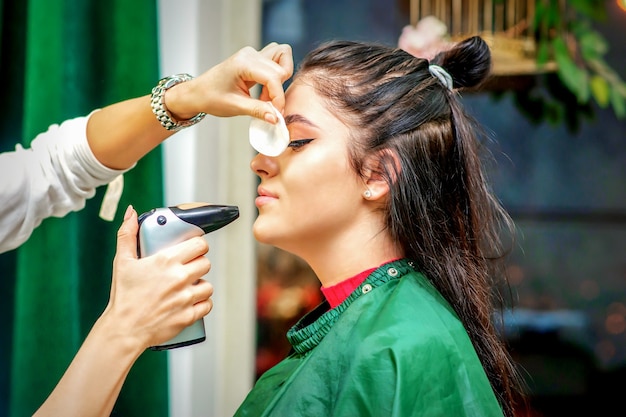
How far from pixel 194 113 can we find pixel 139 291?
0.35 m

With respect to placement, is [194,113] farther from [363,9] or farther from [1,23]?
[363,9]

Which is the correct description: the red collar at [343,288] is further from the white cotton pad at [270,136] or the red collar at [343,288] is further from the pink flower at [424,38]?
the pink flower at [424,38]

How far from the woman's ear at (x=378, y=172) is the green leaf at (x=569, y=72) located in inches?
53.3

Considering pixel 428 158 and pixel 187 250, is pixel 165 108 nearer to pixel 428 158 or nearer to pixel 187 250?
pixel 187 250

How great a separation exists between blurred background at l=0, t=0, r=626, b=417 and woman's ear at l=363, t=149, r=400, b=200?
0.53 meters

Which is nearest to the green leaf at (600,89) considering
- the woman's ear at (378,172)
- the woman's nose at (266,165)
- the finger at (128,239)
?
the woman's ear at (378,172)

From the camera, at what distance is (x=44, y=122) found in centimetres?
116

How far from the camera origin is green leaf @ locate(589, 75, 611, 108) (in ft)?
7.21

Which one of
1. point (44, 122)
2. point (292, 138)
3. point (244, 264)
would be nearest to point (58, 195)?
point (44, 122)

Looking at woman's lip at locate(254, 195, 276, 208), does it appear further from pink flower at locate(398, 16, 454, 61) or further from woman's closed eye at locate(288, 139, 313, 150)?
pink flower at locate(398, 16, 454, 61)

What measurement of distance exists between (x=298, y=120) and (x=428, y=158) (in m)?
0.21

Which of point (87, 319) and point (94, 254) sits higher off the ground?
point (94, 254)

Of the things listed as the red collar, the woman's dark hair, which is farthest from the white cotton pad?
the red collar

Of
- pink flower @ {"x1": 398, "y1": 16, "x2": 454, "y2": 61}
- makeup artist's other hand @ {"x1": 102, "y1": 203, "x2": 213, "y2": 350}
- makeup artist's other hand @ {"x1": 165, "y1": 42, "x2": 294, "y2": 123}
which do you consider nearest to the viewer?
makeup artist's other hand @ {"x1": 102, "y1": 203, "x2": 213, "y2": 350}
